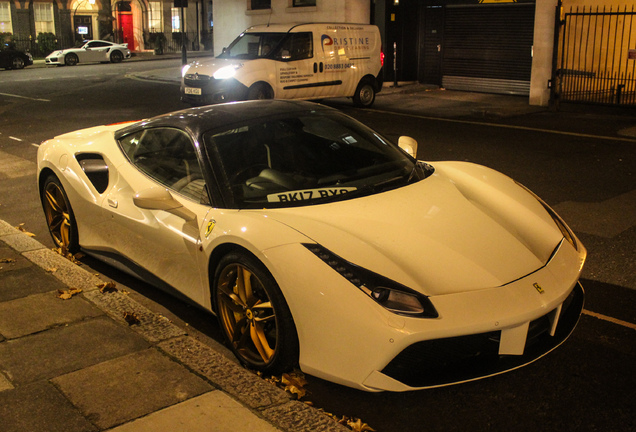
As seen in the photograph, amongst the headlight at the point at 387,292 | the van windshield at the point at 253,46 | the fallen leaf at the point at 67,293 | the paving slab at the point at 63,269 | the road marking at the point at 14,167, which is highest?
the van windshield at the point at 253,46

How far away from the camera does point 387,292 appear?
3.24m

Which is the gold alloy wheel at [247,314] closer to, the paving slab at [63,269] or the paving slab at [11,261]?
the paving slab at [63,269]

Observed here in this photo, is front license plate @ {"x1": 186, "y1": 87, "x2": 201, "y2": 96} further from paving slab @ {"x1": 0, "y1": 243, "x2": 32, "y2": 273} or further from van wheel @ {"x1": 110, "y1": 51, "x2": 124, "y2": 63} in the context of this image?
van wheel @ {"x1": 110, "y1": 51, "x2": 124, "y2": 63}

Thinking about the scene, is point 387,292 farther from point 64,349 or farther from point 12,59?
point 12,59

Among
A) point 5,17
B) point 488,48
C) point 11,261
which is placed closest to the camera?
point 11,261

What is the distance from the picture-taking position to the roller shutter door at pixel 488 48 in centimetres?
1798

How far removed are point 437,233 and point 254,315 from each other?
106 cm

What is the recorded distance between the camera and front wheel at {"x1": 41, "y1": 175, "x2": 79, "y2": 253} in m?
5.50

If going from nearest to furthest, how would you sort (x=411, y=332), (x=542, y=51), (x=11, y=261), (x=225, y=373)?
(x=411, y=332) → (x=225, y=373) → (x=11, y=261) → (x=542, y=51)

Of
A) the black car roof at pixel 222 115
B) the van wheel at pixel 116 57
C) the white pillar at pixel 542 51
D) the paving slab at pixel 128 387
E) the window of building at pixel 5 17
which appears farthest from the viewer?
the window of building at pixel 5 17

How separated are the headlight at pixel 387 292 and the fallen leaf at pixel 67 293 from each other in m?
2.26

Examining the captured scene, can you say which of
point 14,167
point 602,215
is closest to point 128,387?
point 602,215

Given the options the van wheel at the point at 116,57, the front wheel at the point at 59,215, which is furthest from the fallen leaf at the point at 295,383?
the van wheel at the point at 116,57

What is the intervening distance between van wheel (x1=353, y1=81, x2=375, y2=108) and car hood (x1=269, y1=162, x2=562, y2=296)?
12.7 m
